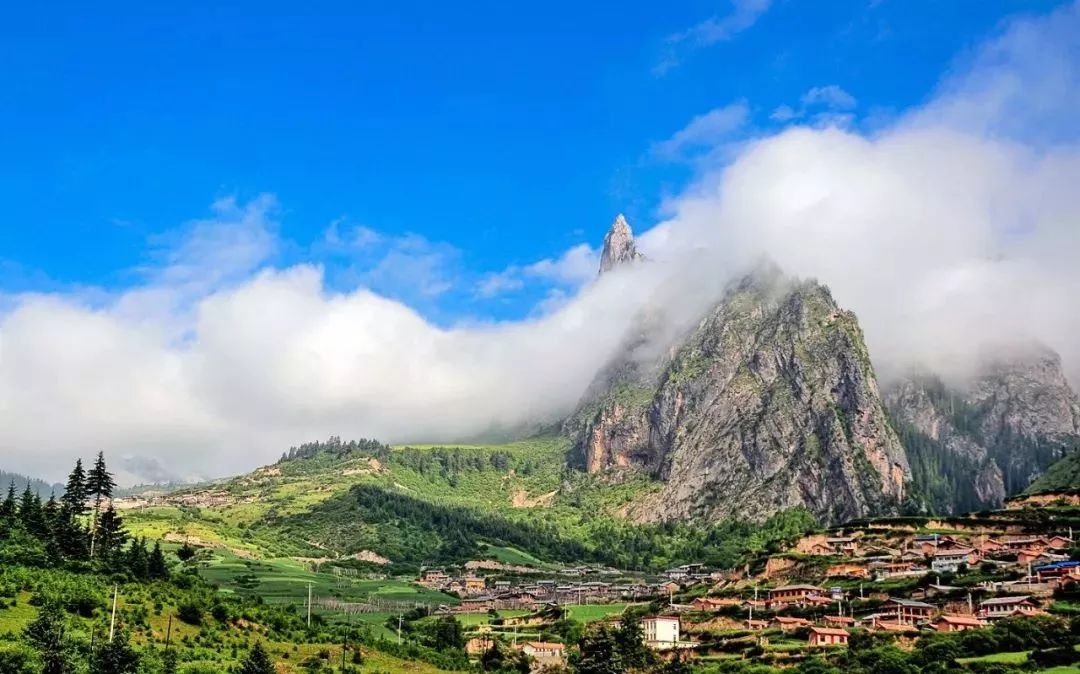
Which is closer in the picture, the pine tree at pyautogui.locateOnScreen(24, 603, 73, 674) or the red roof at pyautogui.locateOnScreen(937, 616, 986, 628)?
the pine tree at pyautogui.locateOnScreen(24, 603, 73, 674)

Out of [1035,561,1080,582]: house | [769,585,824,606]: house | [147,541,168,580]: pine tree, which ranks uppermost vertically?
[147,541,168,580]: pine tree

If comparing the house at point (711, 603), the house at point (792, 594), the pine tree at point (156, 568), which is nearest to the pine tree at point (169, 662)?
the pine tree at point (156, 568)

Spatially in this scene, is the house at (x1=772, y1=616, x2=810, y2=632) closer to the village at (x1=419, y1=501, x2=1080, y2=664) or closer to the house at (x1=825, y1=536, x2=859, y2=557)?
the village at (x1=419, y1=501, x2=1080, y2=664)

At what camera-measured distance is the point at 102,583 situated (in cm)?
8094

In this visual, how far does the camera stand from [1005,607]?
358ft

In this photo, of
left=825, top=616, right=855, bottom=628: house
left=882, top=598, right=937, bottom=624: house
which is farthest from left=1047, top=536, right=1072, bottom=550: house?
left=825, top=616, right=855, bottom=628: house

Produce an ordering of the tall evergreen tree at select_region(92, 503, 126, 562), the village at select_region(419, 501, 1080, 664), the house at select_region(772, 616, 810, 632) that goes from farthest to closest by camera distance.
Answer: the house at select_region(772, 616, 810, 632) → the village at select_region(419, 501, 1080, 664) → the tall evergreen tree at select_region(92, 503, 126, 562)

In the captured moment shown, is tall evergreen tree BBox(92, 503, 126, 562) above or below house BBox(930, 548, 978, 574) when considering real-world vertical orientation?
above

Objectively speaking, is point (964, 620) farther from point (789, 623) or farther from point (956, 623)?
point (789, 623)

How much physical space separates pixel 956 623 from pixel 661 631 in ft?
132

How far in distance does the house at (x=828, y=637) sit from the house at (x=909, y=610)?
364 inches

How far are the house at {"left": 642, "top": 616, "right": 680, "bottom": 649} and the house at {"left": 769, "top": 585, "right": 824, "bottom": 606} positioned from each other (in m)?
16.6

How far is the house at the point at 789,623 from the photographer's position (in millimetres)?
120188

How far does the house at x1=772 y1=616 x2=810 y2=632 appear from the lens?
394 feet
